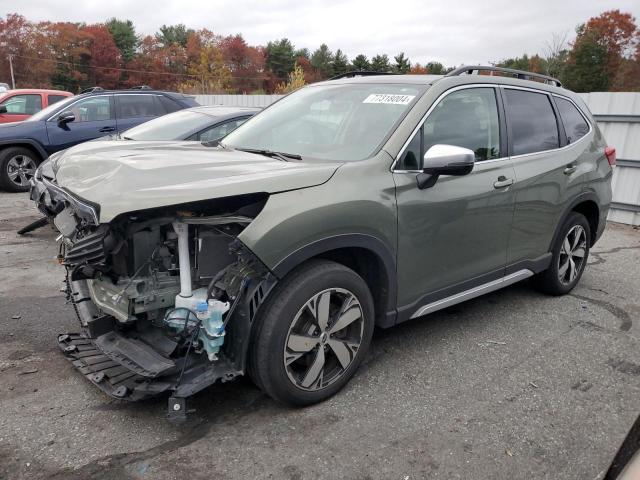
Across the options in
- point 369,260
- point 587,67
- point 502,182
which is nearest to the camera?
point 369,260

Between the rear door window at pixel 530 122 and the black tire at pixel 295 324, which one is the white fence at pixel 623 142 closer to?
the rear door window at pixel 530 122

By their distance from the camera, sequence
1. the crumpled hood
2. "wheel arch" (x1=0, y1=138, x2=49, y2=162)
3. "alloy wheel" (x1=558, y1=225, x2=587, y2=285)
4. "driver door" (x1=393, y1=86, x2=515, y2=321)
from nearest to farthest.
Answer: the crumpled hood < "driver door" (x1=393, y1=86, x2=515, y2=321) < "alloy wheel" (x1=558, y1=225, x2=587, y2=285) < "wheel arch" (x1=0, y1=138, x2=49, y2=162)

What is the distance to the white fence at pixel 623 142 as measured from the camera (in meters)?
8.43

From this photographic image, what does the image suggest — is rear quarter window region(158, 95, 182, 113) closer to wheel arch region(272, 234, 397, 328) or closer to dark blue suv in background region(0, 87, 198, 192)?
dark blue suv in background region(0, 87, 198, 192)

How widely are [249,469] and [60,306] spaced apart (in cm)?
269

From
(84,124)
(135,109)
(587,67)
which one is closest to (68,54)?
(587,67)

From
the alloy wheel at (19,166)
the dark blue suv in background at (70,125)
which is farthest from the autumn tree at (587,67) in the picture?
the alloy wheel at (19,166)

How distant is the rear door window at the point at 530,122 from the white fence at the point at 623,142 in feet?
16.5

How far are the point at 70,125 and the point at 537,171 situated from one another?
327 inches

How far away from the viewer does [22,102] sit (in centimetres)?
1188

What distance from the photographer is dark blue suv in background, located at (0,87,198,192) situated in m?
9.33

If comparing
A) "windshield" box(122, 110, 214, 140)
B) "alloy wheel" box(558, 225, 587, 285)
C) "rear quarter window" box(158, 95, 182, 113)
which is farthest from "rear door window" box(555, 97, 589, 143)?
"rear quarter window" box(158, 95, 182, 113)

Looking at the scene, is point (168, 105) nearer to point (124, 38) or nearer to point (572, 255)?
point (572, 255)

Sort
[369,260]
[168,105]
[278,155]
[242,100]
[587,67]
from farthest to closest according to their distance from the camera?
[587,67]
[242,100]
[168,105]
[278,155]
[369,260]
